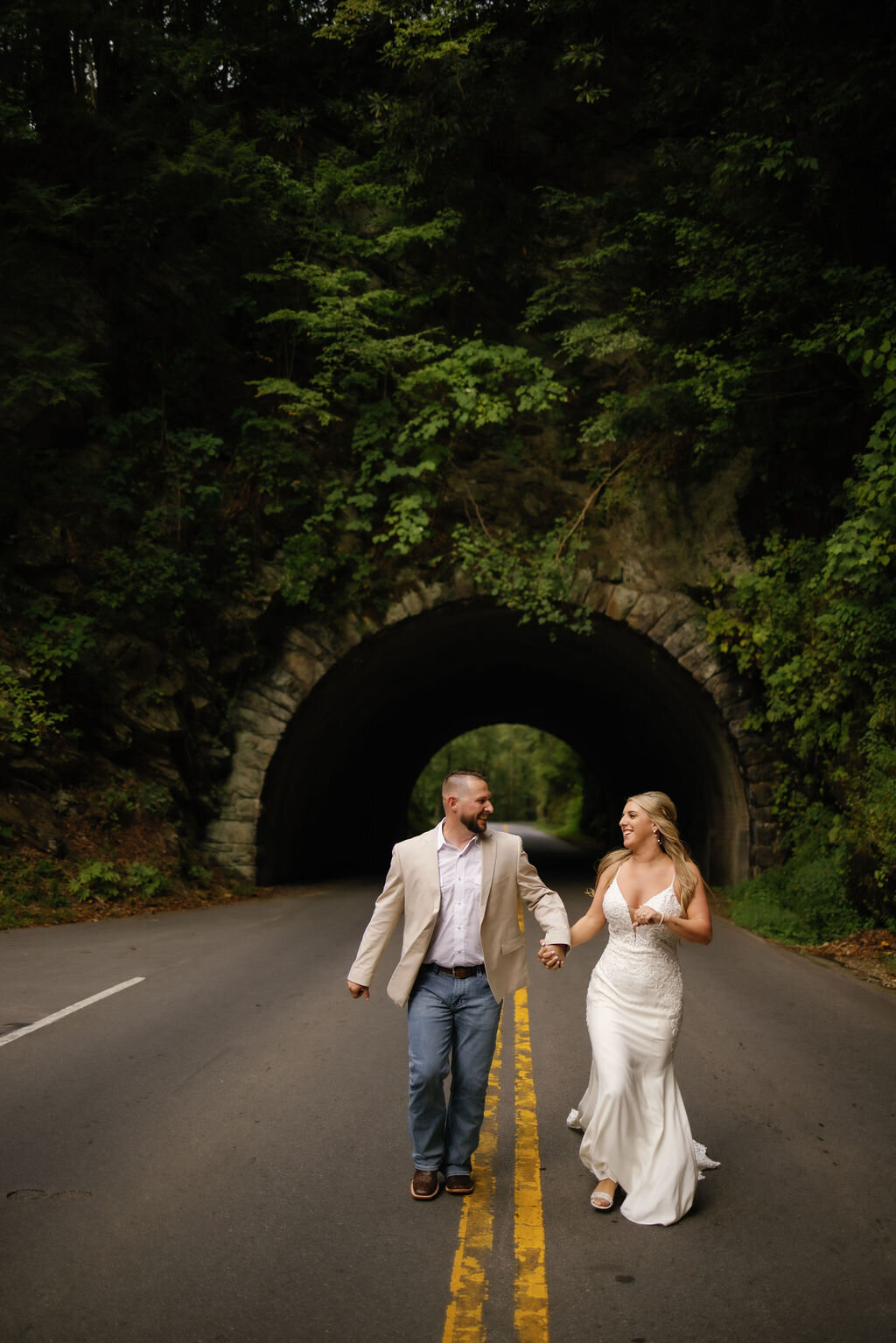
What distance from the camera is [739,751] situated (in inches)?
628

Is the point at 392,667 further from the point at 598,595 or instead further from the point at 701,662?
the point at 701,662

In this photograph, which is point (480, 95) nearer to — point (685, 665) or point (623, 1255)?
point (685, 665)

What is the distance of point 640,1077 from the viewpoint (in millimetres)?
4324

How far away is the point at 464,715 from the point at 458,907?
25419 millimetres

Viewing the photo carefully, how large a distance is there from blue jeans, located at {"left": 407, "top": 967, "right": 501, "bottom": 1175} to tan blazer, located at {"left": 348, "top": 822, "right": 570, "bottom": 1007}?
10 cm

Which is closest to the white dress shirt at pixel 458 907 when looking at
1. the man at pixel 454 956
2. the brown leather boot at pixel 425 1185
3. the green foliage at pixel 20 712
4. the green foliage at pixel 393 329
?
the man at pixel 454 956

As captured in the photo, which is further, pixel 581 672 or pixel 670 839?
pixel 581 672

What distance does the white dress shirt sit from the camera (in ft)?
14.5

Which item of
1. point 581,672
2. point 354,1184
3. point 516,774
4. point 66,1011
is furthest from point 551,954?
point 516,774

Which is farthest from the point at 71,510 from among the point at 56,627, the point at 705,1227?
the point at 705,1227

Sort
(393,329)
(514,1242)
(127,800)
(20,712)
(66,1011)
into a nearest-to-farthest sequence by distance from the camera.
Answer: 1. (514,1242)
2. (66,1011)
3. (20,712)
4. (127,800)
5. (393,329)

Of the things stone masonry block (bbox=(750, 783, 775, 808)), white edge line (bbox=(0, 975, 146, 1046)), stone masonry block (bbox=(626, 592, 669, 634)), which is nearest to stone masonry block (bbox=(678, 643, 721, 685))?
stone masonry block (bbox=(626, 592, 669, 634))

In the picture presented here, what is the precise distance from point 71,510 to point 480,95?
9595 millimetres

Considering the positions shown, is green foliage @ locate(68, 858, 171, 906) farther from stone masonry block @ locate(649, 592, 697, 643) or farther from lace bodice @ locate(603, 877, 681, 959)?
lace bodice @ locate(603, 877, 681, 959)
